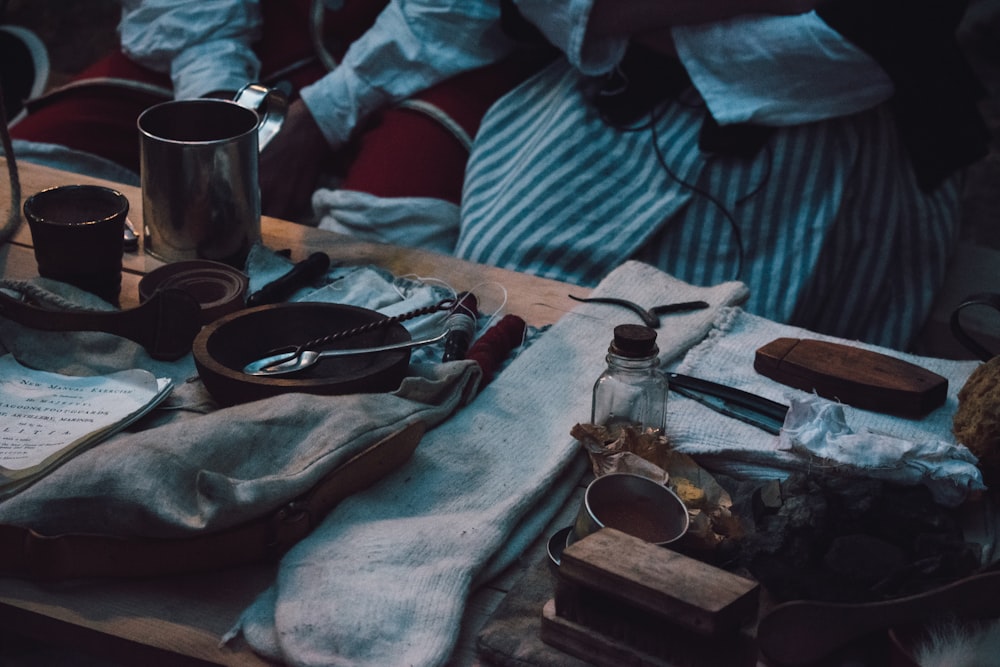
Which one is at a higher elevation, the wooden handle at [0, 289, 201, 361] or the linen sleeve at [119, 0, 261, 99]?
the wooden handle at [0, 289, 201, 361]

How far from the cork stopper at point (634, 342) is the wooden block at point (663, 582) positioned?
0.24 metres

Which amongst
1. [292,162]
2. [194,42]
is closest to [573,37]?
[292,162]

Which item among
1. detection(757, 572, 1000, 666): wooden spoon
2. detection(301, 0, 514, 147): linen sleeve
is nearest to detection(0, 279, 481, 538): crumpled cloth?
detection(757, 572, 1000, 666): wooden spoon

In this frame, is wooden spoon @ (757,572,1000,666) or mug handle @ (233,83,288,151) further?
mug handle @ (233,83,288,151)

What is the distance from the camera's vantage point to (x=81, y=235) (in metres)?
1.22

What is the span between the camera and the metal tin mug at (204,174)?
1.31 metres

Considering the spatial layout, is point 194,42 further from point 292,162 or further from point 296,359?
point 296,359

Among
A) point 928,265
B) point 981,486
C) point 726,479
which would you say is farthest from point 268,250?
point 928,265

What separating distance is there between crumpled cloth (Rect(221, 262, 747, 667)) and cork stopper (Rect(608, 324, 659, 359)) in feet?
0.35

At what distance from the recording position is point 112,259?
1262mm

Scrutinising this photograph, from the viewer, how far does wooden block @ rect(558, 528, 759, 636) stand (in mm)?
717

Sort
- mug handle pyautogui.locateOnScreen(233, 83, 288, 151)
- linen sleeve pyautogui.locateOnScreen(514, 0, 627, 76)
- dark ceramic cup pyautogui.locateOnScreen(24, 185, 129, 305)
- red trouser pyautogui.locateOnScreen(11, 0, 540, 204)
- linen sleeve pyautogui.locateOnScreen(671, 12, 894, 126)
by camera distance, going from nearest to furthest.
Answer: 1. dark ceramic cup pyautogui.locateOnScreen(24, 185, 129, 305)
2. mug handle pyautogui.locateOnScreen(233, 83, 288, 151)
3. linen sleeve pyautogui.locateOnScreen(671, 12, 894, 126)
4. linen sleeve pyautogui.locateOnScreen(514, 0, 627, 76)
5. red trouser pyautogui.locateOnScreen(11, 0, 540, 204)

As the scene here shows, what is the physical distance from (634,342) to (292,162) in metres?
1.18

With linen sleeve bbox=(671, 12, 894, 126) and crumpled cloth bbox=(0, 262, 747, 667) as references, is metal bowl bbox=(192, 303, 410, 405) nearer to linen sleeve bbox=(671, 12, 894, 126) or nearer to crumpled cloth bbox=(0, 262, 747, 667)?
crumpled cloth bbox=(0, 262, 747, 667)
